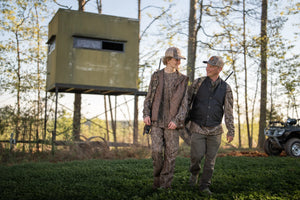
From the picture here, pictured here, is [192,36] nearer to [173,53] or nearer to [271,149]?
[271,149]

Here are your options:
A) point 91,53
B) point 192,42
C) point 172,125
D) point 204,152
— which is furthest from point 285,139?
point 172,125

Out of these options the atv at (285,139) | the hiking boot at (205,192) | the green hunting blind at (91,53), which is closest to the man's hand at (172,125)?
the hiking boot at (205,192)

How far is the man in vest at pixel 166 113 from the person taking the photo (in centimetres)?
535

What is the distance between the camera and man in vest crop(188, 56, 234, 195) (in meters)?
5.52

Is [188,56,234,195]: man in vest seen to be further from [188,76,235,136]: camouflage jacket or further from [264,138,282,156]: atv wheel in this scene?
[264,138,282,156]: atv wheel

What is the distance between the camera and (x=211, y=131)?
5500 mm

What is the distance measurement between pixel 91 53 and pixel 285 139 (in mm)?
8330

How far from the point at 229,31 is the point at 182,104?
14317 mm

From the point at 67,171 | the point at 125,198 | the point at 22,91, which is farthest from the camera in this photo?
the point at 22,91

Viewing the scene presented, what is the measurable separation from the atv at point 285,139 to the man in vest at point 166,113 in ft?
29.0

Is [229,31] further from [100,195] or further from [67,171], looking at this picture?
[100,195]

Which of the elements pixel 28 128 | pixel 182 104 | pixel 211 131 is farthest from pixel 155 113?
pixel 28 128

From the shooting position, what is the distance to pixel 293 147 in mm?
12875

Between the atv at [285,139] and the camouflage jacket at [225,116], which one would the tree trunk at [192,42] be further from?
the camouflage jacket at [225,116]
